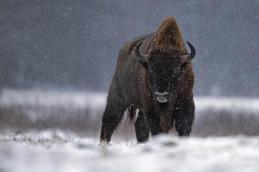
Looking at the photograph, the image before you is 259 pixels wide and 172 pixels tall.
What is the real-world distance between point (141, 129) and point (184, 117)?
2317 millimetres

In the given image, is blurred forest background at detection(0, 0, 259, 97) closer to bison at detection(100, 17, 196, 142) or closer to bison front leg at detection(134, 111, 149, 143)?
bison front leg at detection(134, 111, 149, 143)

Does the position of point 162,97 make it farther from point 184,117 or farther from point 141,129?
point 141,129

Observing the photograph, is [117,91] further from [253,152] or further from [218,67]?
[218,67]

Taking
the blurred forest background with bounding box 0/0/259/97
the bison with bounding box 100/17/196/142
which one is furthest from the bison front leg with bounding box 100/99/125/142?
the blurred forest background with bounding box 0/0/259/97

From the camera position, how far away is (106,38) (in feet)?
357

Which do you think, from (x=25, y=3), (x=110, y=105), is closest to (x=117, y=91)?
(x=110, y=105)

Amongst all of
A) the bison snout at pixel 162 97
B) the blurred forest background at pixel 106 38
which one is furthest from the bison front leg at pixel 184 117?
the blurred forest background at pixel 106 38

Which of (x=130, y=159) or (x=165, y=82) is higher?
(x=130, y=159)

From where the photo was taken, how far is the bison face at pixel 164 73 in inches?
321

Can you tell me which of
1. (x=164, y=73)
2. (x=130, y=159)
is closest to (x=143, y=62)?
(x=164, y=73)

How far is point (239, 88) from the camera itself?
95.3m

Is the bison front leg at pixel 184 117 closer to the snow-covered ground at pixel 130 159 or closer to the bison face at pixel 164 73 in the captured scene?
the bison face at pixel 164 73

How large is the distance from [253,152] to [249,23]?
111165mm

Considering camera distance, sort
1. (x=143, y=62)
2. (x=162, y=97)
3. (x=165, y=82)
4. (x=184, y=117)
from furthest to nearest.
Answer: (x=143, y=62) < (x=184, y=117) < (x=165, y=82) < (x=162, y=97)
